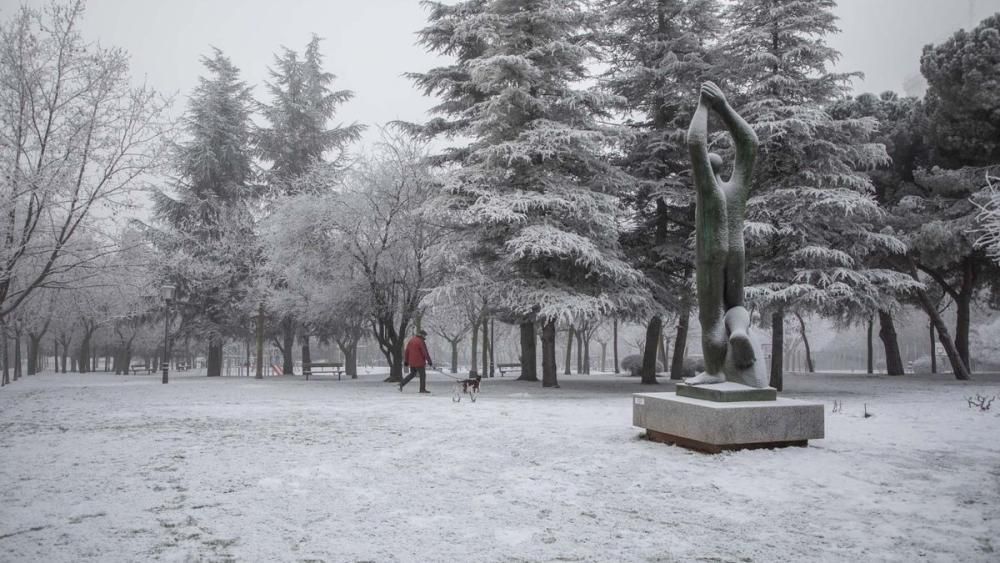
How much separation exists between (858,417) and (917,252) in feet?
43.6

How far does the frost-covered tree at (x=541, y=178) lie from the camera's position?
15.3m

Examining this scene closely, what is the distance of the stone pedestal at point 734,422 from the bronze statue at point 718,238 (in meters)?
0.70

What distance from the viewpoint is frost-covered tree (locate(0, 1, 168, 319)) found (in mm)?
12781

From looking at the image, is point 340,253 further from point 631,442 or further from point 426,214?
point 631,442

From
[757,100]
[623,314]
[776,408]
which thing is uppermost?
[757,100]

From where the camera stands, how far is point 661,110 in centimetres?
1912

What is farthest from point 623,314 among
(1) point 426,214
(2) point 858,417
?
(2) point 858,417

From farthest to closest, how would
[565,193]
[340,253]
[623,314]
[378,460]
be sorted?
[340,253]
[623,314]
[565,193]
[378,460]

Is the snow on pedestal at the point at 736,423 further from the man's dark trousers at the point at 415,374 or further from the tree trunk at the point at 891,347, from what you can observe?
the tree trunk at the point at 891,347

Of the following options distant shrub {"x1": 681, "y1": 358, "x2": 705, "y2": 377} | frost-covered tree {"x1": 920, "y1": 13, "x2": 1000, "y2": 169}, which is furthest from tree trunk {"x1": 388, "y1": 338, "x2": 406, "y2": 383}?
frost-covered tree {"x1": 920, "y1": 13, "x2": 1000, "y2": 169}

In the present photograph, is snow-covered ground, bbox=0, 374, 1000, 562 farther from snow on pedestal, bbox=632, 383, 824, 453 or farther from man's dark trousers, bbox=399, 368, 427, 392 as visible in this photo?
man's dark trousers, bbox=399, 368, 427, 392

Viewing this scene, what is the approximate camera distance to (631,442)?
7.77 metres

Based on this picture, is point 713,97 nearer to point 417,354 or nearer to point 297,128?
point 417,354

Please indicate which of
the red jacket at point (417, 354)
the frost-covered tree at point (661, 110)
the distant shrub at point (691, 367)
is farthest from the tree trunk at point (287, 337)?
the distant shrub at point (691, 367)
